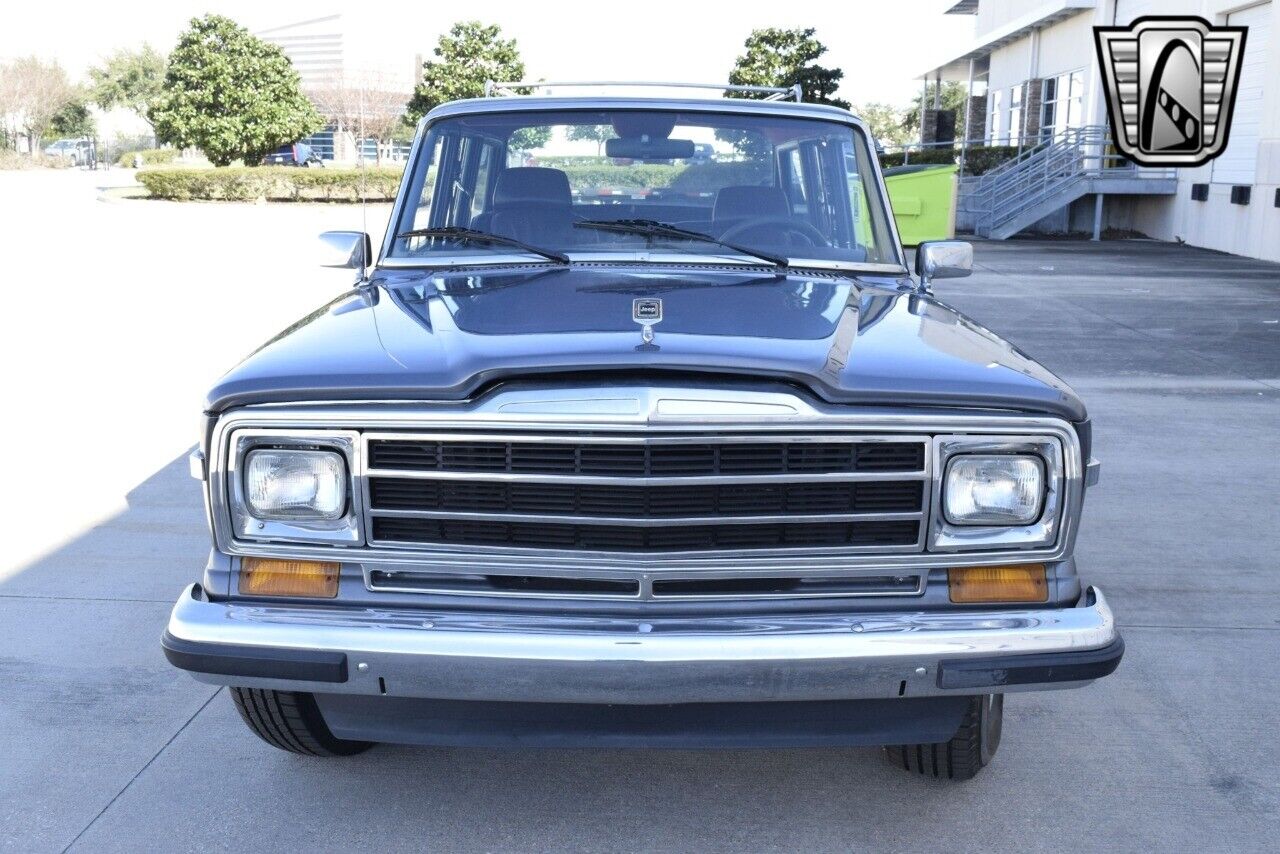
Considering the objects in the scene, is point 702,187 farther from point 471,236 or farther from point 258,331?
point 258,331

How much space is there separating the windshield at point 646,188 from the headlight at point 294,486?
50.1 inches

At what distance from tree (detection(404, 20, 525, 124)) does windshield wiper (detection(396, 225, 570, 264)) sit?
38.1 metres

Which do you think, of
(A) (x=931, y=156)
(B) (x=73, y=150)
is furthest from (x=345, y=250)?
(B) (x=73, y=150)

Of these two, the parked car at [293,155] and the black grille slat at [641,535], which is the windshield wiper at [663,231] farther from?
the parked car at [293,155]

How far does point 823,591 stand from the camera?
2.78 metres

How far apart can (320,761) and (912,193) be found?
1494 centimetres

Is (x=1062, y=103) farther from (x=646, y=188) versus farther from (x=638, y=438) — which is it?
(x=638, y=438)

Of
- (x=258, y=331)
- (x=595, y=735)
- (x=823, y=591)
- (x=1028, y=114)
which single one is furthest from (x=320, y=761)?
(x=1028, y=114)

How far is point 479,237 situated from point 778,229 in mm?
927

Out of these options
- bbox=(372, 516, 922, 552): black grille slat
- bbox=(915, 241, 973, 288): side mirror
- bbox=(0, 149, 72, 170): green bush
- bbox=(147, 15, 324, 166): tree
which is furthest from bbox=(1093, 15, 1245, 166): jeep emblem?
bbox=(0, 149, 72, 170): green bush

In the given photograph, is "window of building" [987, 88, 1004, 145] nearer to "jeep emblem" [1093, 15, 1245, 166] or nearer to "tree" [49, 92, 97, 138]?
"jeep emblem" [1093, 15, 1245, 166]

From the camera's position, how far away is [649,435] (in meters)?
2.62

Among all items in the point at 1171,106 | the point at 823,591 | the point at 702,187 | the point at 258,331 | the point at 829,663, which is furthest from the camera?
the point at 1171,106

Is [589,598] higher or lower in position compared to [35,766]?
higher
